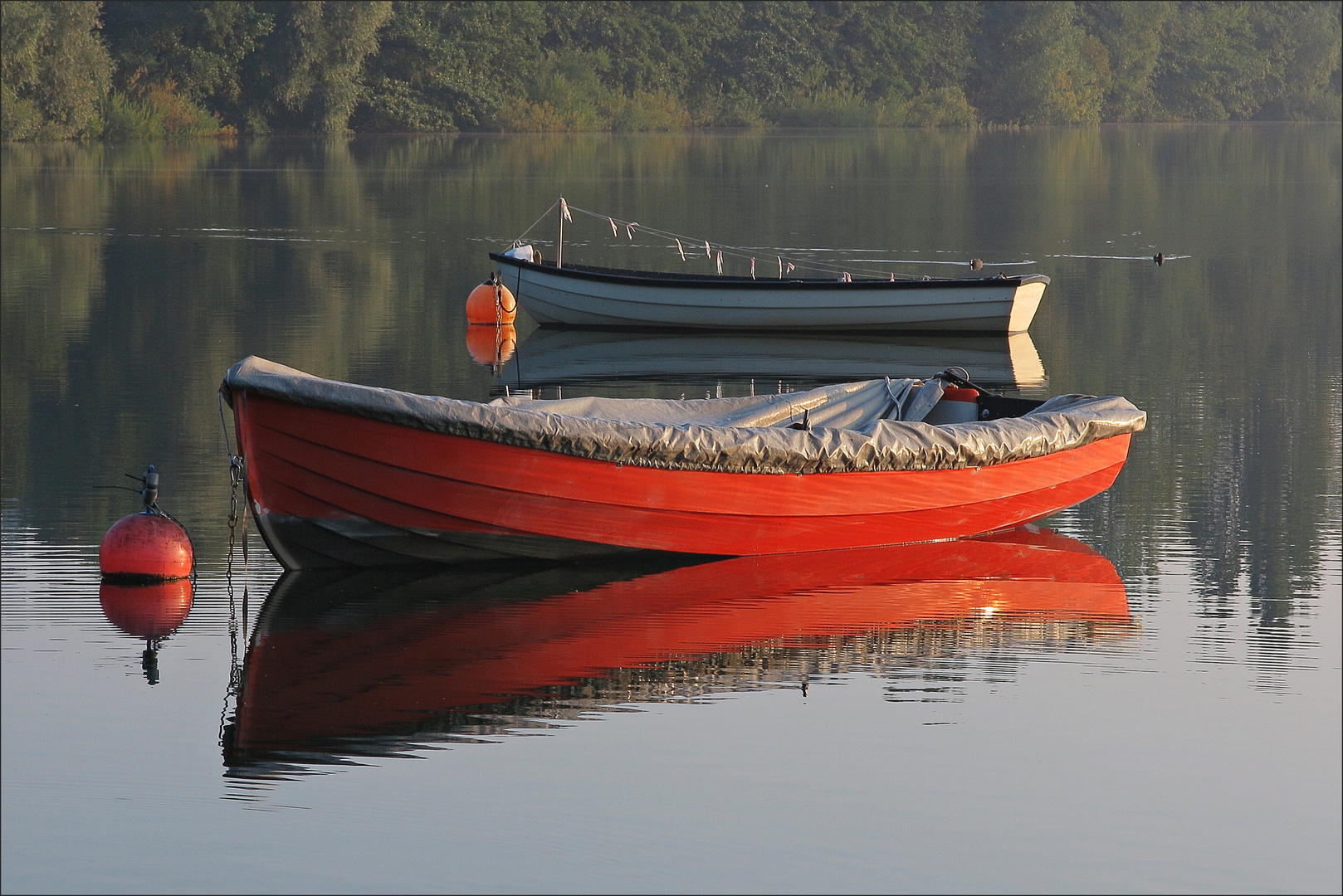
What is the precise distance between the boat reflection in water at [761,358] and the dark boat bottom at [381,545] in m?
7.34

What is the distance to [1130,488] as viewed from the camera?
42.2ft

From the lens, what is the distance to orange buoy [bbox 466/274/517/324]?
22031 millimetres

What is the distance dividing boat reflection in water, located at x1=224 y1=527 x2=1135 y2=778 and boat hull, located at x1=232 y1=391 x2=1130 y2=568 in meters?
0.14

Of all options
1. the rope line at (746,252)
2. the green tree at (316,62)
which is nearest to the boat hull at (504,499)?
the rope line at (746,252)

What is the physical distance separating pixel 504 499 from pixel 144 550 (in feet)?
5.90

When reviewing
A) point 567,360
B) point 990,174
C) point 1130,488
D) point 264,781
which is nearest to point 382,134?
point 990,174

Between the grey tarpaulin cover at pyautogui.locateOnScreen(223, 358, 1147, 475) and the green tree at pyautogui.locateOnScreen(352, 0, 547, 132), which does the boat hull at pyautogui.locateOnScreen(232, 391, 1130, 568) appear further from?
the green tree at pyautogui.locateOnScreen(352, 0, 547, 132)

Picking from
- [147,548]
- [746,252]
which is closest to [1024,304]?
[746,252]

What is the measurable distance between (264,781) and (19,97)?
186ft

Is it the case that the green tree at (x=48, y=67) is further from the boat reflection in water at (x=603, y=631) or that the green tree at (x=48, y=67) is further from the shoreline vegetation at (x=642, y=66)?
the boat reflection in water at (x=603, y=631)

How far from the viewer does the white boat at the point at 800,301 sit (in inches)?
835

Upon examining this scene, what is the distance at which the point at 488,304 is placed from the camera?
22.0 meters

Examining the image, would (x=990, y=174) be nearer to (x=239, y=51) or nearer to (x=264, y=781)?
(x=239, y=51)

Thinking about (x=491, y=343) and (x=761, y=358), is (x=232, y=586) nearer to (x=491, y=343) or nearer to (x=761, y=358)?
(x=761, y=358)
